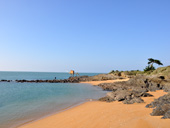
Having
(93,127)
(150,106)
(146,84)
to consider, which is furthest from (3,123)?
(146,84)

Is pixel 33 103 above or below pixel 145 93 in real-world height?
below

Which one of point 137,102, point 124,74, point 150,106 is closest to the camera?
point 150,106

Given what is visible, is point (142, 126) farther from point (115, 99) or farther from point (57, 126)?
point (115, 99)

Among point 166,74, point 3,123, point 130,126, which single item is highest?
point 166,74

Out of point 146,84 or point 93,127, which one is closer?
point 93,127

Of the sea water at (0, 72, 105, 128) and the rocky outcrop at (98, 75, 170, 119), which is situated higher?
the rocky outcrop at (98, 75, 170, 119)

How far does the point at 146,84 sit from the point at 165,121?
20.4m

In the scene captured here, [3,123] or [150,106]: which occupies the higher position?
[150,106]

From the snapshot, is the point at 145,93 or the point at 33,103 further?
the point at 145,93

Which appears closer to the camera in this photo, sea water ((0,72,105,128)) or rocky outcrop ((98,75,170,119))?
rocky outcrop ((98,75,170,119))

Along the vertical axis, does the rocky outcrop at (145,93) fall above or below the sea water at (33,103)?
above

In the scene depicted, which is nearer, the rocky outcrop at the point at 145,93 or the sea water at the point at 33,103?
the rocky outcrop at the point at 145,93

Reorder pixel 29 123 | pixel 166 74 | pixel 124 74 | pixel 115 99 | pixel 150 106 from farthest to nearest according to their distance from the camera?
pixel 124 74 → pixel 166 74 → pixel 115 99 → pixel 150 106 → pixel 29 123

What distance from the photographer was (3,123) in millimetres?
10273
